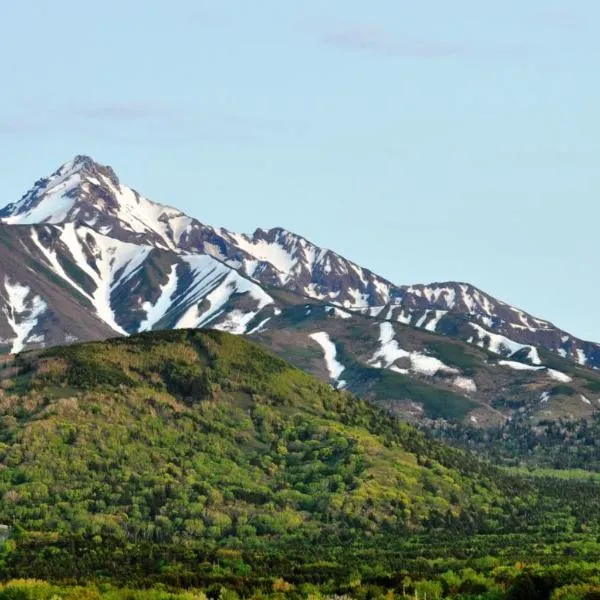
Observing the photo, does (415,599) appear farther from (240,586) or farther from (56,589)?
(56,589)

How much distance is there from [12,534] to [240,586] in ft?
196

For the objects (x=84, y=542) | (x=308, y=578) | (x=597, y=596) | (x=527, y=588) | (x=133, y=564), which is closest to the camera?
(x=597, y=596)

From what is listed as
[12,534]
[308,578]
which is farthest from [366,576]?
[12,534]

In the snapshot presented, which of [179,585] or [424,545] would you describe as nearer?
[179,585]

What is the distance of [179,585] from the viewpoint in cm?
12825

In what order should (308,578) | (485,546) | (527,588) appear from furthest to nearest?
(485,546), (308,578), (527,588)

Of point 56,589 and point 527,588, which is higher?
point 527,588

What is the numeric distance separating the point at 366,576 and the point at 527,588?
4078cm

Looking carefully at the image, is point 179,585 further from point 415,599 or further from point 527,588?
point 527,588

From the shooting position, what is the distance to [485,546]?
19775 cm

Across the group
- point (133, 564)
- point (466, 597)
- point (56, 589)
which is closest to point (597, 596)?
point (466, 597)

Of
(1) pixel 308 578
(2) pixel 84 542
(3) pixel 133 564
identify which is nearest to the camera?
(1) pixel 308 578

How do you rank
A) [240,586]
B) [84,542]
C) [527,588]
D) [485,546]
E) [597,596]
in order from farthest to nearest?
[485,546], [84,542], [240,586], [527,588], [597,596]

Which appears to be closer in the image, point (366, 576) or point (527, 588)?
point (527, 588)
